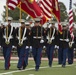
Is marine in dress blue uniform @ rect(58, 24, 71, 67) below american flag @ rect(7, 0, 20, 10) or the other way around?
below

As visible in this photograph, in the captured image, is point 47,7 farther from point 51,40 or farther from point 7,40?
point 7,40

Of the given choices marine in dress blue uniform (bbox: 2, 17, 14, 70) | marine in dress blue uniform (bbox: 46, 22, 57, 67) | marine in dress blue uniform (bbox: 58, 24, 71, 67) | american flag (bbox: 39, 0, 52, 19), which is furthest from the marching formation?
american flag (bbox: 39, 0, 52, 19)

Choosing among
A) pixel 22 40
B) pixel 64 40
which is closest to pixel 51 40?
pixel 64 40

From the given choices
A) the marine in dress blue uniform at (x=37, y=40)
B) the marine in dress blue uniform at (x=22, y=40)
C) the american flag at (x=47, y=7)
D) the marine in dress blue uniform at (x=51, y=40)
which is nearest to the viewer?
the marine in dress blue uniform at (x=37, y=40)

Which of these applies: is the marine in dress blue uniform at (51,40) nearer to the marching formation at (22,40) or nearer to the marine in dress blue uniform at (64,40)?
the marine in dress blue uniform at (64,40)

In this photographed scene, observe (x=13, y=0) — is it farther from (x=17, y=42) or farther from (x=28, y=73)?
(x=28, y=73)

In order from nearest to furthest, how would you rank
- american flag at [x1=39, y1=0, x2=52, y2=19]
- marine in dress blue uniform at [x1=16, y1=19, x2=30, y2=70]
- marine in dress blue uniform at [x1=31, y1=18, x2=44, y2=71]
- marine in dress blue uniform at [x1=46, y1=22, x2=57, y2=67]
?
marine in dress blue uniform at [x1=31, y1=18, x2=44, y2=71]
marine in dress blue uniform at [x1=16, y1=19, x2=30, y2=70]
marine in dress blue uniform at [x1=46, y1=22, x2=57, y2=67]
american flag at [x1=39, y1=0, x2=52, y2=19]

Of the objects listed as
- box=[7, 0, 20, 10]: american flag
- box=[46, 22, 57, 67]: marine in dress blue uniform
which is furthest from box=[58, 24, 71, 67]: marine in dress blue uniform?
box=[7, 0, 20, 10]: american flag

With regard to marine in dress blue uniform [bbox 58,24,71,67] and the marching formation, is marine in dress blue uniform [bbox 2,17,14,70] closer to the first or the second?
the marching formation

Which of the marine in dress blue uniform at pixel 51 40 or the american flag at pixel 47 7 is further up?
the american flag at pixel 47 7

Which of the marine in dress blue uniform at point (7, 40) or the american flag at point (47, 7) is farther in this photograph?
the american flag at point (47, 7)

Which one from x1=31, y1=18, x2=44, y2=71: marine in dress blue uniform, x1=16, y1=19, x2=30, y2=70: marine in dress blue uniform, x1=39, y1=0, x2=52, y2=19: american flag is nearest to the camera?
x1=31, y1=18, x2=44, y2=71: marine in dress blue uniform

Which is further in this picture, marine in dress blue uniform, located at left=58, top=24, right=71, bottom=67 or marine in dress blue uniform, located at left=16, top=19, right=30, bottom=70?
marine in dress blue uniform, located at left=58, top=24, right=71, bottom=67

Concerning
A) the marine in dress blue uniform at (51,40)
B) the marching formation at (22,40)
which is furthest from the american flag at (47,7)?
the marching formation at (22,40)
